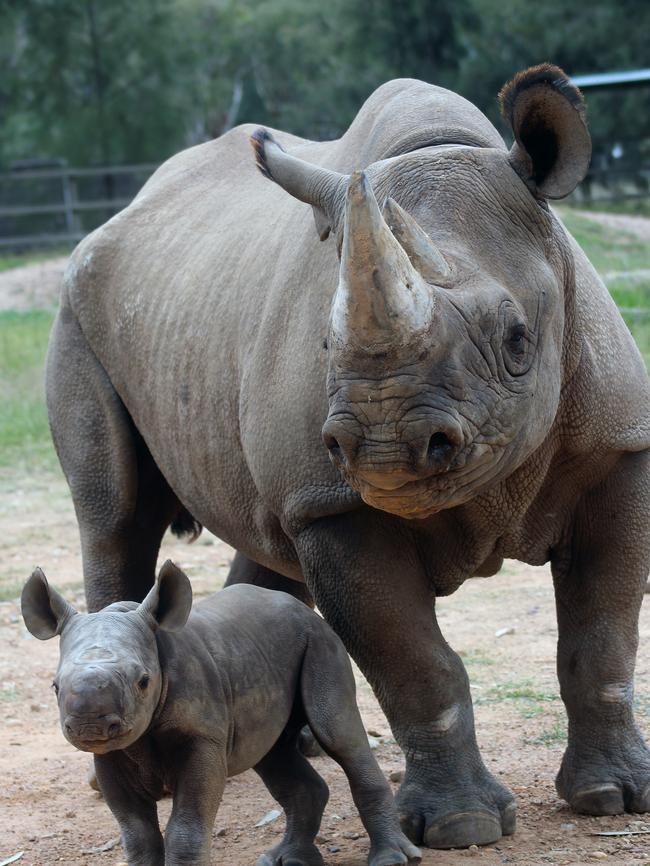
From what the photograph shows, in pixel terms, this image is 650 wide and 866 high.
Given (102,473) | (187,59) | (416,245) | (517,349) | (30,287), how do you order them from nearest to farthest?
(416,245), (517,349), (102,473), (30,287), (187,59)

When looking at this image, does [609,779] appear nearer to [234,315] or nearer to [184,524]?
[234,315]

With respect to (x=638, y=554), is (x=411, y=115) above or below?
above

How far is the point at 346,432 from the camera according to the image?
11.9ft

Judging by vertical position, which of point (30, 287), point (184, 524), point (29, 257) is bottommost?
point (29, 257)

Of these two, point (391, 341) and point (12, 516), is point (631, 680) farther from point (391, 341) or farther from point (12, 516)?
point (12, 516)

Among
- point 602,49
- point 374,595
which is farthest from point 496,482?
point 602,49

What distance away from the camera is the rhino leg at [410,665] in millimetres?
4496

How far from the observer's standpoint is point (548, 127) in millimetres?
4359

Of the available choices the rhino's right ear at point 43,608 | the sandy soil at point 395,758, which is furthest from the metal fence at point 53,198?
the rhino's right ear at point 43,608

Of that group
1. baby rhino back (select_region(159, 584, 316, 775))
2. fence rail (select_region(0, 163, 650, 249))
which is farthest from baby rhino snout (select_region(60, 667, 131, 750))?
fence rail (select_region(0, 163, 650, 249))

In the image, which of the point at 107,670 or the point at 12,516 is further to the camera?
the point at 12,516

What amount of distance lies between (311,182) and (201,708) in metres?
1.50

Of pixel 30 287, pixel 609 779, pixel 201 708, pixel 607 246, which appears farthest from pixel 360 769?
pixel 30 287

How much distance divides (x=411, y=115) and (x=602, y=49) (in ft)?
109
